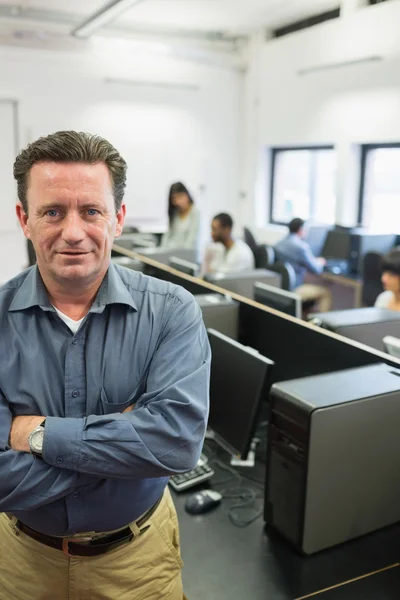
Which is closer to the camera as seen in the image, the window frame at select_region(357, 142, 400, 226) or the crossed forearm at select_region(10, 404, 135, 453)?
the crossed forearm at select_region(10, 404, 135, 453)

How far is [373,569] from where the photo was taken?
145cm

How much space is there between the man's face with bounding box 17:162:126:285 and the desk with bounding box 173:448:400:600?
32.3 inches

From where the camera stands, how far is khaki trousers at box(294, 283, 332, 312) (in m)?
5.69

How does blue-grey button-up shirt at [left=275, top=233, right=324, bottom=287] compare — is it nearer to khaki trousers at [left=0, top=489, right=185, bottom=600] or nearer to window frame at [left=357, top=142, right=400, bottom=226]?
window frame at [left=357, top=142, right=400, bottom=226]

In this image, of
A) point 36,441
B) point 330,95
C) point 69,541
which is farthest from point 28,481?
point 330,95

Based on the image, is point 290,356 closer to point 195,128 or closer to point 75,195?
point 75,195

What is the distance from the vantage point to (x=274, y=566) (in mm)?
1474

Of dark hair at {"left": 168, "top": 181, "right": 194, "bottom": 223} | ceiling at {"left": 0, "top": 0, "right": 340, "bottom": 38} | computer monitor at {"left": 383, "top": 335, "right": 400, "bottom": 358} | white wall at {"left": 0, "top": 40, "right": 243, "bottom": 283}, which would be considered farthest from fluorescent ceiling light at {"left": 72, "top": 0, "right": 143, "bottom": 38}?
computer monitor at {"left": 383, "top": 335, "right": 400, "bottom": 358}

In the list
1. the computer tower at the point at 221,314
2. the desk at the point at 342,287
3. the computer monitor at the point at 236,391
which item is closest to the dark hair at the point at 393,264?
the computer tower at the point at 221,314

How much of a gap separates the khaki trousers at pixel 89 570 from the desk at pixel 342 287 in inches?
180

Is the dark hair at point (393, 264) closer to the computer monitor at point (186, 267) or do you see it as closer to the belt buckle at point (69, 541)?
the computer monitor at point (186, 267)

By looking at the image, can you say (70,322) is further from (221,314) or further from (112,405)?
(221,314)

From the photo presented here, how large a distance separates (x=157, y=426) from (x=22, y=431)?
0.26m

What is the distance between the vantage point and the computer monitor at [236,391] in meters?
1.79
